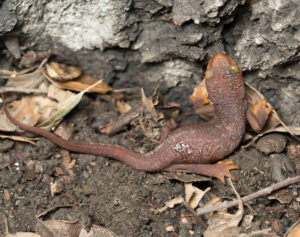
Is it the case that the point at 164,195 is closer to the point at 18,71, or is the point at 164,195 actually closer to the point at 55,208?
the point at 55,208

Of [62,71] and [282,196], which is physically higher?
[62,71]

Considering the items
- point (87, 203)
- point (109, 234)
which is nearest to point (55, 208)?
point (87, 203)

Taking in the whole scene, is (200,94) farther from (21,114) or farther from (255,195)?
(21,114)

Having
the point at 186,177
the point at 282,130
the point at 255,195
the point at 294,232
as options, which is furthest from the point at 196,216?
the point at 282,130

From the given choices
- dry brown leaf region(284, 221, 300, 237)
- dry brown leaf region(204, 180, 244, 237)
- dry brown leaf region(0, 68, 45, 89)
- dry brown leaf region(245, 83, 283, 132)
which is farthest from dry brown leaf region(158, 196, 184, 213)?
dry brown leaf region(0, 68, 45, 89)

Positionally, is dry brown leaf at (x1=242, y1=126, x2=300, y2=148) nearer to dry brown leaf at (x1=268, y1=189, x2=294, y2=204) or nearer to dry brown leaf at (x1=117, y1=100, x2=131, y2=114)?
dry brown leaf at (x1=268, y1=189, x2=294, y2=204)

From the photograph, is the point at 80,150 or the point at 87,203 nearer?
the point at 87,203

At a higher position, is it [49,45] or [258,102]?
[49,45]
